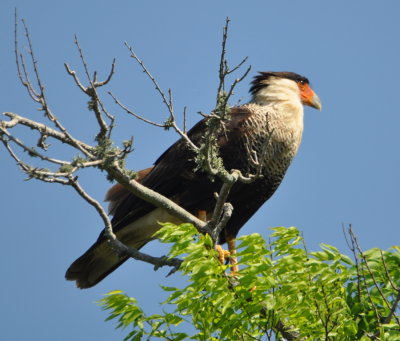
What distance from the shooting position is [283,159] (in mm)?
6652

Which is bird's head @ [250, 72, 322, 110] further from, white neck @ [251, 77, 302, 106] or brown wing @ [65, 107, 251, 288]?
brown wing @ [65, 107, 251, 288]

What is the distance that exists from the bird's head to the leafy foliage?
9.13 feet

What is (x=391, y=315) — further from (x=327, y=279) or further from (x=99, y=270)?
(x=99, y=270)

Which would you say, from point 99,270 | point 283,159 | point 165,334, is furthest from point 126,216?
point 165,334

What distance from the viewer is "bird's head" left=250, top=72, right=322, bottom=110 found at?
23.5 ft

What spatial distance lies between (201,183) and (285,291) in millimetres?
2081

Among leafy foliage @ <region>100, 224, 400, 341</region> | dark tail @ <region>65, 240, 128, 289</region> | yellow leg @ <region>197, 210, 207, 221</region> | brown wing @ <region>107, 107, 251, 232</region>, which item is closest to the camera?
leafy foliage @ <region>100, 224, 400, 341</region>

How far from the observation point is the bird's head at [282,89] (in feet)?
23.5

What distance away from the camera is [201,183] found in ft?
20.5

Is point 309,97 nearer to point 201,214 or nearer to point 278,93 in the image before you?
point 278,93

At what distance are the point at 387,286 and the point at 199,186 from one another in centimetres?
219

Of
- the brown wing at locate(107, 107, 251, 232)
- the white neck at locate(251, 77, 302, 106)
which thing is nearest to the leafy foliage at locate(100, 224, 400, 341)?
the brown wing at locate(107, 107, 251, 232)

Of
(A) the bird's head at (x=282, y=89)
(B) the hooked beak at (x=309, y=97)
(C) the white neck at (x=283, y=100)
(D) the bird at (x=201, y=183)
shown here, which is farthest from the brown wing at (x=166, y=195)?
(B) the hooked beak at (x=309, y=97)

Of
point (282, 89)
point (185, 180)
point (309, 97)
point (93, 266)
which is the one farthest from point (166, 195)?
point (309, 97)
